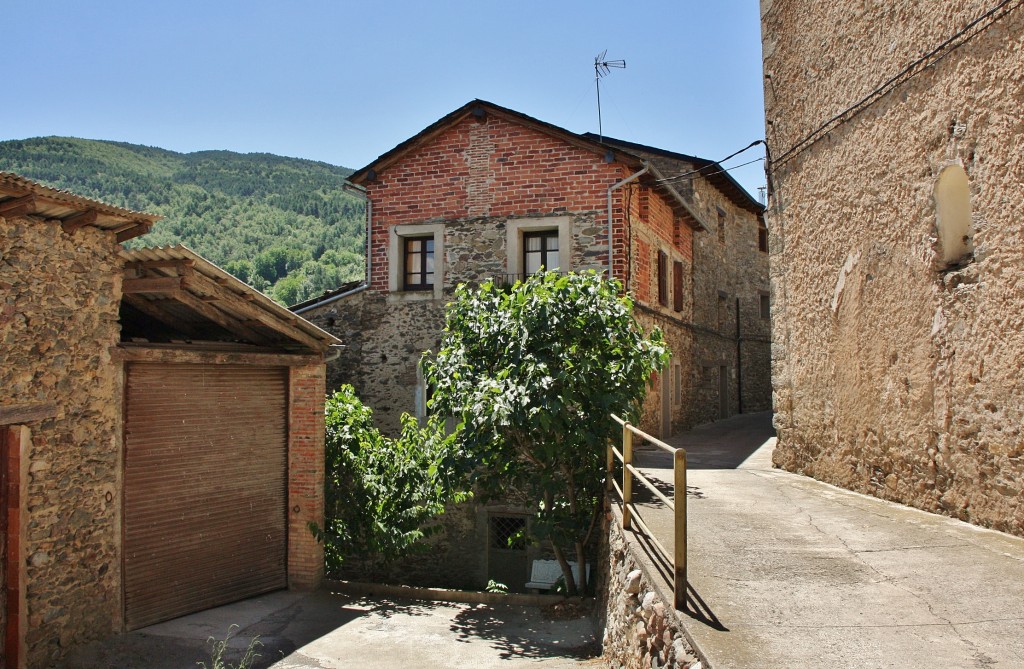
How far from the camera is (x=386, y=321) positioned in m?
13.9

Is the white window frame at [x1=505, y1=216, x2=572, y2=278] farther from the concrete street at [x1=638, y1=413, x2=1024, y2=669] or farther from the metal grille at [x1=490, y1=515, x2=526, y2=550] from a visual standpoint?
the concrete street at [x1=638, y1=413, x2=1024, y2=669]

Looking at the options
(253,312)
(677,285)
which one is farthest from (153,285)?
(677,285)

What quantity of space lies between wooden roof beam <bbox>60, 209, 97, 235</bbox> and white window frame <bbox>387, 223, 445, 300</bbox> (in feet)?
23.8

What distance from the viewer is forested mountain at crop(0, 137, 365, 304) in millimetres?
53031

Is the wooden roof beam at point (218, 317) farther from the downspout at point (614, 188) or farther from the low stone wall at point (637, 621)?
the downspout at point (614, 188)

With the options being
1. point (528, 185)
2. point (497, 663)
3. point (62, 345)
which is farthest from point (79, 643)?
point (528, 185)

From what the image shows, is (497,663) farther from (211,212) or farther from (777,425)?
(211,212)

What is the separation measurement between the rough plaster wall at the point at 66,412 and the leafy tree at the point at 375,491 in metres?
2.75

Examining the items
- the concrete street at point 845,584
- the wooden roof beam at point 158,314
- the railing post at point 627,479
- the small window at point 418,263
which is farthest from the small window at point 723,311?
the railing post at point 627,479

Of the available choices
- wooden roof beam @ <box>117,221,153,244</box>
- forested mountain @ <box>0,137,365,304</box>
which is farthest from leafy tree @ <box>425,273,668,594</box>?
forested mountain @ <box>0,137,365,304</box>

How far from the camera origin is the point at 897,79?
677cm

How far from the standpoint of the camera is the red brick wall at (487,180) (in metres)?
13.1

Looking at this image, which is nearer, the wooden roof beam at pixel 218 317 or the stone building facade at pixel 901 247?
the stone building facade at pixel 901 247

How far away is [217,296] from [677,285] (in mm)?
10845
